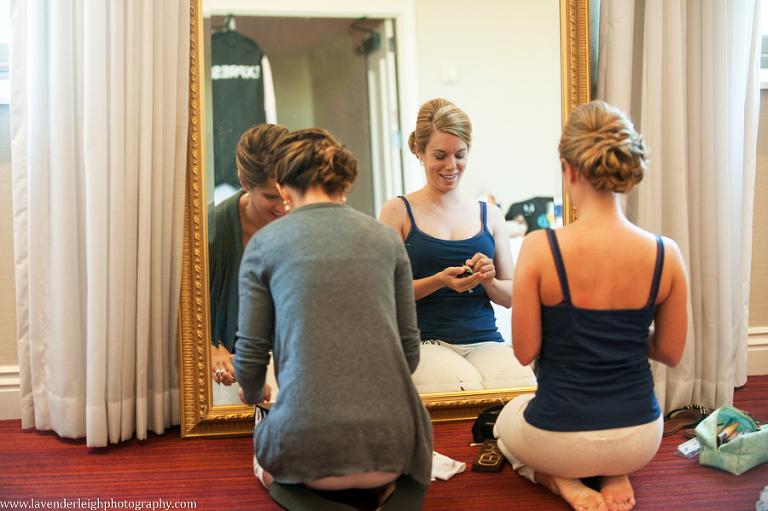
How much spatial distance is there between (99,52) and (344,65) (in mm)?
789

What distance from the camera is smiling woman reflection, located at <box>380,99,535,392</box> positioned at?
2215mm

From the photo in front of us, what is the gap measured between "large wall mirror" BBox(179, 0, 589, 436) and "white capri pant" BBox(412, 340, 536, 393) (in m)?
0.03

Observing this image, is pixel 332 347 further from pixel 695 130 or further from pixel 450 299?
pixel 695 130

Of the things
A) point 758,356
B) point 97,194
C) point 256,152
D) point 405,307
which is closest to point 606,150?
point 405,307

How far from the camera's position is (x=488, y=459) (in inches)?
75.9

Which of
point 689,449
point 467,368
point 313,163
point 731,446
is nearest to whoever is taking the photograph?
point 313,163

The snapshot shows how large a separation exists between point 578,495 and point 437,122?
1255 mm

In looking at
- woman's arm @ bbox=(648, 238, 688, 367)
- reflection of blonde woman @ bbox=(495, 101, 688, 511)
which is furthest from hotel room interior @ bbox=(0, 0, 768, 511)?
woman's arm @ bbox=(648, 238, 688, 367)

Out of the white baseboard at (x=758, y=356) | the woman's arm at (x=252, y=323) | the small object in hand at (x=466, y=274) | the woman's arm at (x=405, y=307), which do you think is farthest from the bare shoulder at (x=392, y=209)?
the white baseboard at (x=758, y=356)

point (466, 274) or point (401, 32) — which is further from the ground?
point (401, 32)

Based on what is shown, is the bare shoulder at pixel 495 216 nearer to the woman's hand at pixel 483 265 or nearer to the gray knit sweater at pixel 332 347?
the woman's hand at pixel 483 265

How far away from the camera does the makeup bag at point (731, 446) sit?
186cm

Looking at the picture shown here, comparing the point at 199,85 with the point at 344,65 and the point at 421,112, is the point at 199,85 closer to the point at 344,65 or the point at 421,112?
the point at 344,65

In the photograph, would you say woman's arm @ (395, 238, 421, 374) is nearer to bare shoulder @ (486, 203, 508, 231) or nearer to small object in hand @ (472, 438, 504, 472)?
small object in hand @ (472, 438, 504, 472)
